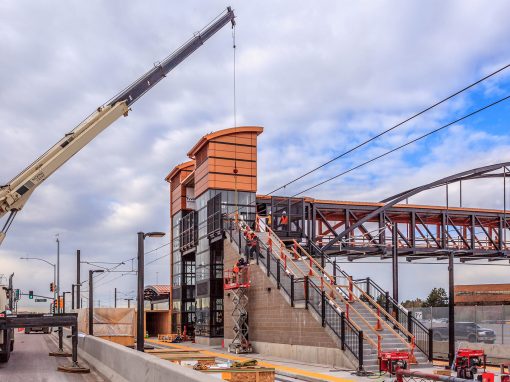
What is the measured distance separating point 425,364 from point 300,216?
66.3 feet

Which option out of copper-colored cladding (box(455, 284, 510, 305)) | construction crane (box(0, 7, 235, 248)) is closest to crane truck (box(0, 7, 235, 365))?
construction crane (box(0, 7, 235, 248))

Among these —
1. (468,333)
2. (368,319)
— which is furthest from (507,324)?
(368,319)

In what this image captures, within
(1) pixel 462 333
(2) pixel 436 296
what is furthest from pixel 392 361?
(2) pixel 436 296

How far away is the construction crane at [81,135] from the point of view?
1011 inches

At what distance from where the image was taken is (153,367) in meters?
12.0

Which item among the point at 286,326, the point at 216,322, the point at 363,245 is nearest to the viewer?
the point at 286,326

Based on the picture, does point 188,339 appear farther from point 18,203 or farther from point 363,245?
point 18,203

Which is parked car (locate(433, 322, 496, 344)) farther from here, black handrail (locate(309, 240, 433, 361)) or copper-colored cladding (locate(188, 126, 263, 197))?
copper-colored cladding (locate(188, 126, 263, 197))

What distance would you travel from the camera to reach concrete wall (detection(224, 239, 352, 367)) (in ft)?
83.6

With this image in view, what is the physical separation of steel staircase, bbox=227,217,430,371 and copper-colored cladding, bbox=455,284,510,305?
59848 mm

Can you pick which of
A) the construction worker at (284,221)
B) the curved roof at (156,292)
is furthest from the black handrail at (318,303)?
the curved roof at (156,292)

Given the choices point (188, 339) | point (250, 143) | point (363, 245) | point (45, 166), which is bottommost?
point (188, 339)

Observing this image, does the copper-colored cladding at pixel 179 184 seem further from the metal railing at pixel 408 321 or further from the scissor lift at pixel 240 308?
the metal railing at pixel 408 321

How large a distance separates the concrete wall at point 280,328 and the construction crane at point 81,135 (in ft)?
35.1
